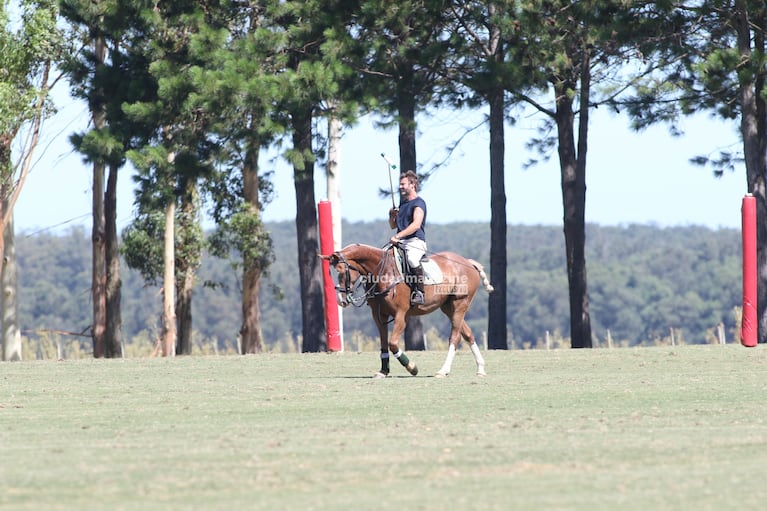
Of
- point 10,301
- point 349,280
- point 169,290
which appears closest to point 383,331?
point 349,280

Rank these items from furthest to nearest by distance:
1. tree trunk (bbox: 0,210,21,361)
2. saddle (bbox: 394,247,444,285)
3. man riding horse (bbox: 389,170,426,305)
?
tree trunk (bbox: 0,210,21,361)
saddle (bbox: 394,247,444,285)
man riding horse (bbox: 389,170,426,305)

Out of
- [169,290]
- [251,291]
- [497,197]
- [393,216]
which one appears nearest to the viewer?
[393,216]

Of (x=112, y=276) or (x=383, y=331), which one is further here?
(x=112, y=276)

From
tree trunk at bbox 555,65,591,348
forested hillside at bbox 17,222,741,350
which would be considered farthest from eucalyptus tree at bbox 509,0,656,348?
forested hillside at bbox 17,222,741,350

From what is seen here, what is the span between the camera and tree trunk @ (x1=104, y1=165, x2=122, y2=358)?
36.8 metres

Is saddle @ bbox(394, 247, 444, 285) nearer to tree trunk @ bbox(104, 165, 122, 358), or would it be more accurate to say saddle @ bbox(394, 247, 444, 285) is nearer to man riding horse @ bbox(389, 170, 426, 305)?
man riding horse @ bbox(389, 170, 426, 305)

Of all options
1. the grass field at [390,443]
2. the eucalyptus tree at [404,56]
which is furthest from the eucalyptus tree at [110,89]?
the grass field at [390,443]

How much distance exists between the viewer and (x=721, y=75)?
32.3m

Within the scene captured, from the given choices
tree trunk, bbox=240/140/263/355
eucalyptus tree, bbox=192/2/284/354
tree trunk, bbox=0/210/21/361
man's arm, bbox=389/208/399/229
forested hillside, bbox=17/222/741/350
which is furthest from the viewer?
forested hillside, bbox=17/222/741/350

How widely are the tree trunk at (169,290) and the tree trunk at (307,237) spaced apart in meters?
5.53

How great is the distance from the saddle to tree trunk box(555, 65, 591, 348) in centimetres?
1599

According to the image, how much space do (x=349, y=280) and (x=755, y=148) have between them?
16884 mm

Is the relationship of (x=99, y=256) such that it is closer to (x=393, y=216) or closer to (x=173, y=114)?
(x=173, y=114)

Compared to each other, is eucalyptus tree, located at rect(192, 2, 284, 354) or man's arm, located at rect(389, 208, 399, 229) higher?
eucalyptus tree, located at rect(192, 2, 284, 354)
